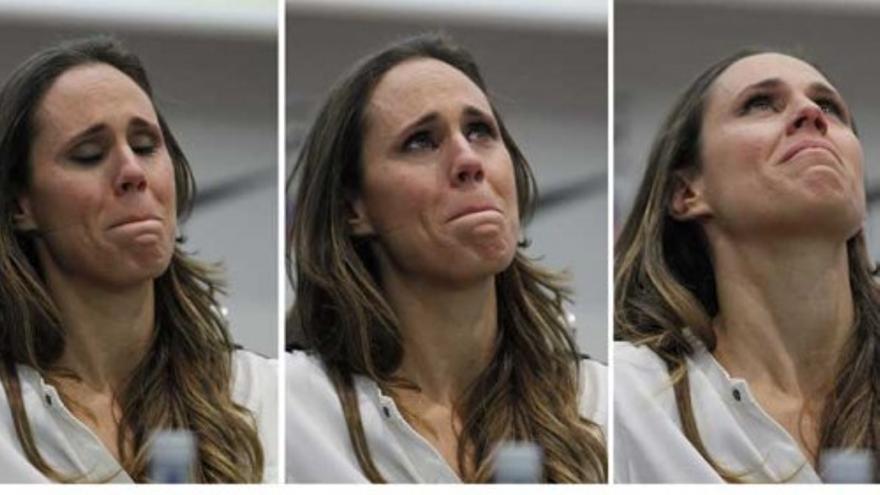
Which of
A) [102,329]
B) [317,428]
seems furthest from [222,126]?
[317,428]

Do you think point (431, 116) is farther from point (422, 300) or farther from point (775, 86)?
point (775, 86)

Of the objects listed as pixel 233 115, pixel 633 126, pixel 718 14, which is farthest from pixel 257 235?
pixel 718 14

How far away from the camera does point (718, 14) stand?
586 cm

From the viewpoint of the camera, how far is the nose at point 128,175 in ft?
18.5

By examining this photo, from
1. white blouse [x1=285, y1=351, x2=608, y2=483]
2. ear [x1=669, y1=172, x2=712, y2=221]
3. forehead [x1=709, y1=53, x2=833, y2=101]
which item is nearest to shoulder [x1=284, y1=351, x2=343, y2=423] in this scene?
white blouse [x1=285, y1=351, x2=608, y2=483]

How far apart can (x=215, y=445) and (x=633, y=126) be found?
1520 mm

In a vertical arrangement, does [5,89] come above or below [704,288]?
above

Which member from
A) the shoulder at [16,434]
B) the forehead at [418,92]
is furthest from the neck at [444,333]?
the shoulder at [16,434]

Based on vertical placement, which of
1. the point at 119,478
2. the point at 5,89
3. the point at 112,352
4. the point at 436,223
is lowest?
the point at 119,478

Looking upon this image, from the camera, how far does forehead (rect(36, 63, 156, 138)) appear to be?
5.65m

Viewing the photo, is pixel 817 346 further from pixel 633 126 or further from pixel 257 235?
pixel 257 235

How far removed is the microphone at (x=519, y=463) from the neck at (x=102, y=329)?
3.51 ft

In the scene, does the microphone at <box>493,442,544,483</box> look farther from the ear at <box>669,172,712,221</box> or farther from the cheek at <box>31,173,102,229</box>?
the cheek at <box>31,173,102,229</box>

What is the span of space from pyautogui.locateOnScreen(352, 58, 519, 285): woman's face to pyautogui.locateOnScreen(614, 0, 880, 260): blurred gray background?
38 centimetres
